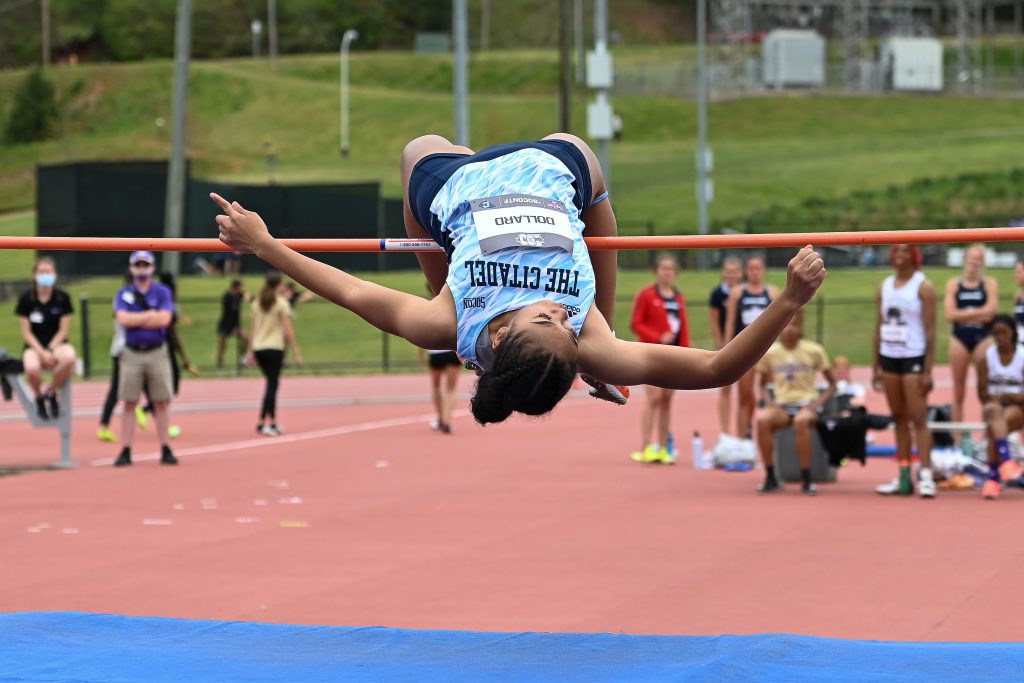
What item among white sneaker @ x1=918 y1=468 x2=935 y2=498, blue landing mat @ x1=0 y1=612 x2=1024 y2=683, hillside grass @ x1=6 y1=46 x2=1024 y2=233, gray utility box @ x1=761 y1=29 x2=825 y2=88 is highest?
gray utility box @ x1=761 y1=29 x2=825 y2=88

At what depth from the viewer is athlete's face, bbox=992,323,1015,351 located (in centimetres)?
1041

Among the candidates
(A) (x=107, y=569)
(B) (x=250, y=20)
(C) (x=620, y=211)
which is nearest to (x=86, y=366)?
(A) (x=107, y=569)

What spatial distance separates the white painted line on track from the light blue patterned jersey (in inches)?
331

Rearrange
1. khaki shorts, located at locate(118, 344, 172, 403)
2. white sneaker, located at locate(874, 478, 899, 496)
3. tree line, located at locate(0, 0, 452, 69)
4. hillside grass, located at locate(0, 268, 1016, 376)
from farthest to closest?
tree line, located at locate(0, 0, 452, 69) < hillside grass, located at locate(0, 268, 1016, 376) < khaki shorts, located at locate(118, 344, 172, 403) < white sneaker, located at locate(874, 478, 899, 496)

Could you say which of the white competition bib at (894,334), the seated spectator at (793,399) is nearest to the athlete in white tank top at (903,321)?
the white competition bib at (894,334)

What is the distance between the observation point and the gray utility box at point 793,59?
198 ft

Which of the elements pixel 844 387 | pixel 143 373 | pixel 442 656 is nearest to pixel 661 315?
pixel 844 387

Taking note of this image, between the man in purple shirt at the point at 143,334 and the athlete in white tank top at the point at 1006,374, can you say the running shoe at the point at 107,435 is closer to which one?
the man in purple shirt at the point at 143,334

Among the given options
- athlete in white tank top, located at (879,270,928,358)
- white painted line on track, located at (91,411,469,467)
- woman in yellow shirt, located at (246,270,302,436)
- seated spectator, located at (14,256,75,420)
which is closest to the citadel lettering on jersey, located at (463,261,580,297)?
athlete in white tank top, located at (879,270,928,358)

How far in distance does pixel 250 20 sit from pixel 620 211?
4582 centimetres

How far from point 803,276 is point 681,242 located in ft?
3.89

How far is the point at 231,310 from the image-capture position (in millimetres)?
23656

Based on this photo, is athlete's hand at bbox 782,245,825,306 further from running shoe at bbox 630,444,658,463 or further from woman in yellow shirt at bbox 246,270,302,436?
woman in yellow shirt at bbox 246,270,302,436

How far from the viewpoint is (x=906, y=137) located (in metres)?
59.9
